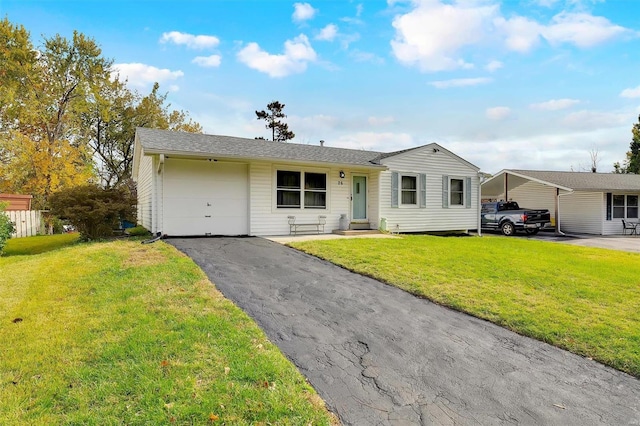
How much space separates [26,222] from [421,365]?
20151 millimetres

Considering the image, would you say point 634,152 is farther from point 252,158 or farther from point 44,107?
point 44,107

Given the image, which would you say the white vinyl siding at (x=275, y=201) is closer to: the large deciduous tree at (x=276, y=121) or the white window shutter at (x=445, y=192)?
the white window shutter at (x=445, y=192)

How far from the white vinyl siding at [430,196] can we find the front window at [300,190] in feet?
7.95

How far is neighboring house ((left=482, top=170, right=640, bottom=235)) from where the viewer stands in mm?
19000

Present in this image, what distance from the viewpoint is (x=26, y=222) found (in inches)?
656

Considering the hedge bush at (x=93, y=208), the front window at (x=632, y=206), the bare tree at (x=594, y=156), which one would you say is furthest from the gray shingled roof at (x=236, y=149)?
the bare tree at (x=594, y=156)

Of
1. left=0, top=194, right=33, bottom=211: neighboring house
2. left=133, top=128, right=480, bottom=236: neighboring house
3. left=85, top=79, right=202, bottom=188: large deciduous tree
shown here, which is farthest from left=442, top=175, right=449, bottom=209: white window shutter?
left=85, top=79, right=202, bottom=188: large deciduous tree

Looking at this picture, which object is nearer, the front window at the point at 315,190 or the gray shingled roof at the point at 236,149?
the gray shingled roof at the point at 236,149

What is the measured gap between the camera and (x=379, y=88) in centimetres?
1520

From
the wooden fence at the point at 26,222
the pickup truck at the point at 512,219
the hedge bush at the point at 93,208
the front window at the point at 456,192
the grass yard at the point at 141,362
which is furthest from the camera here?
the pickup truck at the point at 512,219

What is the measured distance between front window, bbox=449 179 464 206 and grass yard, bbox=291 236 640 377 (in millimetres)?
5805

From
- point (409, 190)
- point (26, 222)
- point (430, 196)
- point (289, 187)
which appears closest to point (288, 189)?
point (289, 187)

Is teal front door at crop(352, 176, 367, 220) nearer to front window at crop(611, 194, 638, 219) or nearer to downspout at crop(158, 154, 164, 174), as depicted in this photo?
downspout at crop(158, 154, 164, 174)

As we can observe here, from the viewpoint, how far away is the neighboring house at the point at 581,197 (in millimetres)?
19000
